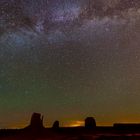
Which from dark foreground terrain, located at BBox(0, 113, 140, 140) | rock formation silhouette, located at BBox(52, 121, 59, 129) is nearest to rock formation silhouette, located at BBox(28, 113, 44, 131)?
dark foreground terrain, located at BBox(0, 113, 140, 140)

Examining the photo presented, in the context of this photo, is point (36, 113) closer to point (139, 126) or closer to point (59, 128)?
point (59, 128)

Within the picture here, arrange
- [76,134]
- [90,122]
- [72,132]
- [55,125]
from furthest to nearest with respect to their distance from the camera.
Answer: [55,125] → [90,122] → [72,132] → [76,134]

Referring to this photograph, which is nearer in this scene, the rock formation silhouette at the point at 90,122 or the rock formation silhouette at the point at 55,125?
the rock formation silhouette at the point at 90,122

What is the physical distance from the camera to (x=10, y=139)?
26.8 m

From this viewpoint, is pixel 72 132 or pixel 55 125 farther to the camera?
pixel 55 125

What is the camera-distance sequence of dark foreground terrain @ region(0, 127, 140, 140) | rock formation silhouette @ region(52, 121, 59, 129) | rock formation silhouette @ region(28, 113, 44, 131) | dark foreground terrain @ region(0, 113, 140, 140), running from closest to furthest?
dark foreground terrain @ region(0, 127, 140, 140) → dark foreground terrain @ region(0, 113, 140, 140) → rock formation silhouette @ region(28, 113, 44, 131) → rock formation silhouette @ region(52, 121, 59, 129)

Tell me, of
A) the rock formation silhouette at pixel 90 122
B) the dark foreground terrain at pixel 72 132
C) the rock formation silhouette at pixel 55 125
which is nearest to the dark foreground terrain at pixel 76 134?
the dark foreground terrain at pixel 72 132

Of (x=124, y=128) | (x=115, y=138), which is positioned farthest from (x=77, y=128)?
(x=115, y=138)

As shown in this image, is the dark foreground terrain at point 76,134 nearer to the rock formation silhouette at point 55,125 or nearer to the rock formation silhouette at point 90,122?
the rock formation silhouette at point 90,122

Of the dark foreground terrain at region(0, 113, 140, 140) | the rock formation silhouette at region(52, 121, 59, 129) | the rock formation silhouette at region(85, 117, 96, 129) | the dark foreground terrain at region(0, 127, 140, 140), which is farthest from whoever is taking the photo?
the rock formation silhouette at region(52, 121, 59, 129)

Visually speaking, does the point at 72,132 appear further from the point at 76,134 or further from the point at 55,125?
the point at 55,125

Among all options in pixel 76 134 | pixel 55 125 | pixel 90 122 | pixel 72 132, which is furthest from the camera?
pixel 55 125

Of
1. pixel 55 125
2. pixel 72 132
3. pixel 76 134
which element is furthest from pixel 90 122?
pixel 55 125

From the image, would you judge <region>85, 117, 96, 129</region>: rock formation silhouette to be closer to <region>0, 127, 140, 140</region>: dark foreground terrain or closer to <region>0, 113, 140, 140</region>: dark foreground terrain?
<region>0, 113, 140, 140</region>: dark foreground terrain
